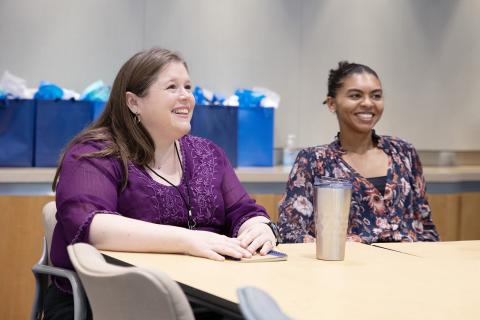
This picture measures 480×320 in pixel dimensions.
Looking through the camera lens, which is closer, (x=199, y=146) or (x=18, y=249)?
(x=199, y=146)

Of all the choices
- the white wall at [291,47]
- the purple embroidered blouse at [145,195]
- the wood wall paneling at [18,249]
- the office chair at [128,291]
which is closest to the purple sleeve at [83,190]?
the purple embroidered blouse at [145,195]

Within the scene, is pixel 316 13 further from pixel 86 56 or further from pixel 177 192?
pixel 177 192

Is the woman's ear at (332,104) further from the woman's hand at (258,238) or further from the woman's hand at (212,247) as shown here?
the woman's hand at (212,247)

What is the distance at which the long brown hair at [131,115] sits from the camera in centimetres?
248

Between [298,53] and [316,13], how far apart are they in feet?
0.93

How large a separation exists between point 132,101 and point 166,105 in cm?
13

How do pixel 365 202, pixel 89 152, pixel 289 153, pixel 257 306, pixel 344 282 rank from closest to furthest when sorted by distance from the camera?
pixel 257 306, pixel 344 282, pixel 89 152, pixel 365 202, pixel 289 153

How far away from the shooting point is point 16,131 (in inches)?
139

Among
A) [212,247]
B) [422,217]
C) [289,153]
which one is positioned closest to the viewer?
[212,247]

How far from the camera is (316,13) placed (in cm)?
468

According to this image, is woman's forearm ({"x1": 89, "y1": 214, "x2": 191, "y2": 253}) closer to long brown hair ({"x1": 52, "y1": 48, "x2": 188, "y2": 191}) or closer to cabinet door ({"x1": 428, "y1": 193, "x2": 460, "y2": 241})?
long brown hair ({"x1": 52, "y1": 48, "x2": 188, "y2": 191})

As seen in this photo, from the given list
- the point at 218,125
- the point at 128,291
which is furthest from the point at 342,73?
the point at 128,291

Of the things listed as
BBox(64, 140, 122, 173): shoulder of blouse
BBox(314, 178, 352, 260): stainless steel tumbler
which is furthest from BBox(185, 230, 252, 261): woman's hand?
BBox(64, 140, 122, 173): shoulder of blouse

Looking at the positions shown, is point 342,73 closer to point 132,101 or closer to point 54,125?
point 132,101
